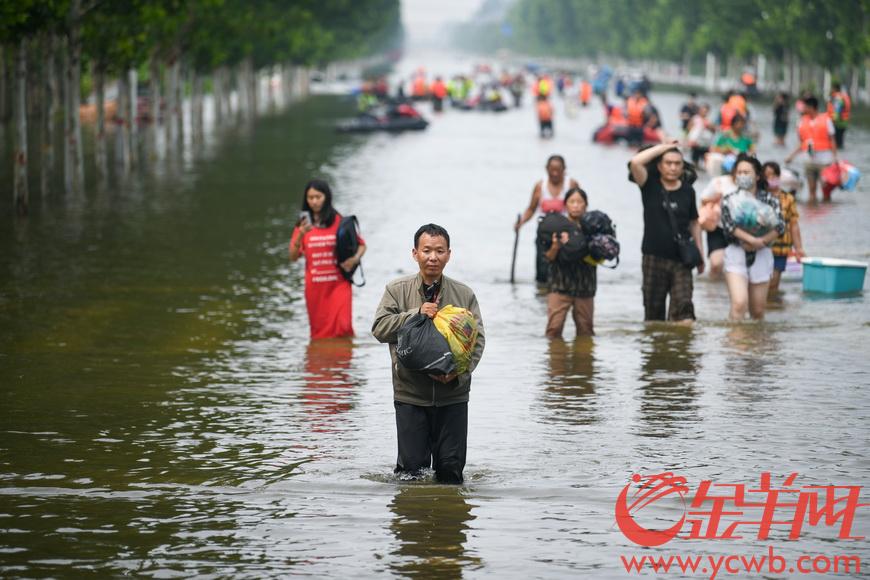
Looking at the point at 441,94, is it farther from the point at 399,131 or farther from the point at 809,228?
the point at 809,228

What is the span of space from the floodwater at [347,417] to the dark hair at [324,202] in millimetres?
1131

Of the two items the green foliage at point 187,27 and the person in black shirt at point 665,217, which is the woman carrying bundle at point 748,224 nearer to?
the person in black shirt at point 665,217

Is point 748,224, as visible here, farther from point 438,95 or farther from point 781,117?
point 438,95

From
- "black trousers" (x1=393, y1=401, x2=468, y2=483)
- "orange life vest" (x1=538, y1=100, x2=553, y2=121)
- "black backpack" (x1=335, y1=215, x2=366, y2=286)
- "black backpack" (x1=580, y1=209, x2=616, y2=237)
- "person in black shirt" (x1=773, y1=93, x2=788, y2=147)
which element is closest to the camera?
"black trousers" (x1=393, y1=401, x2=468, y2=483)

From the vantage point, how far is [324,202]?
1409 cm

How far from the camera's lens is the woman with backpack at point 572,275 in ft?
45.2

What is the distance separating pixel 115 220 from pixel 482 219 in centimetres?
573

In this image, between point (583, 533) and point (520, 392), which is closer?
point (583, 533)

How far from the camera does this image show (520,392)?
12.5 meters

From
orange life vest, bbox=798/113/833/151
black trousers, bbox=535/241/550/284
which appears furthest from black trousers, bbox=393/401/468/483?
orange life vest, bbox=798/113/833/151

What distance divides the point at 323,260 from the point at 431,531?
20.1 ft

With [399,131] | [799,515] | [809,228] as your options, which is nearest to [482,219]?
[809,228]

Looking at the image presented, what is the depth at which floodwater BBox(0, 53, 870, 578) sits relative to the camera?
326 inches

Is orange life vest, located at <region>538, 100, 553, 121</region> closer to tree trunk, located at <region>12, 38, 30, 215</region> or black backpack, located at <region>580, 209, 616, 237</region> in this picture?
tree trunk, located at <region>12, 38, 30, 215</region>
